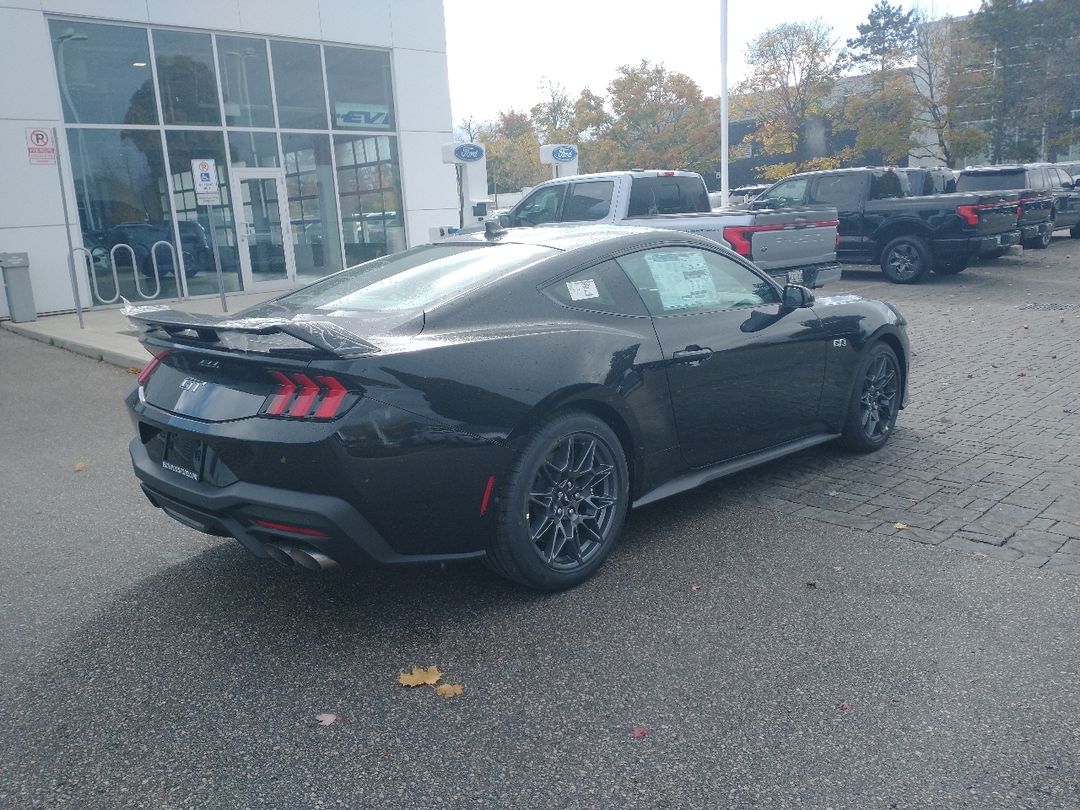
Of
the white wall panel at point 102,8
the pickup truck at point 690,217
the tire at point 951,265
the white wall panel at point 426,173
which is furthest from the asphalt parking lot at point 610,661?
the white wall panel at point 426,173

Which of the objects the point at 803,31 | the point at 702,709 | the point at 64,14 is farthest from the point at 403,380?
the point at 803,31

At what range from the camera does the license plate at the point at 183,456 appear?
375cm

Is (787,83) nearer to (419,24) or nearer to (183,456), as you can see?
(419,24)

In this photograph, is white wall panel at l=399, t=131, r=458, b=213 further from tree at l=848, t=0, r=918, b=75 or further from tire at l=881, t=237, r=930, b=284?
tree at l=848, t=0, r=918, b=75

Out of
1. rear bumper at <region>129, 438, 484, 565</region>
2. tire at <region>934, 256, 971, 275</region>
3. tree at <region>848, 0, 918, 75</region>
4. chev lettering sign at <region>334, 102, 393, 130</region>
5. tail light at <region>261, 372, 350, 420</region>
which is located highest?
tree at <region>848, 0, 918, 75</region>

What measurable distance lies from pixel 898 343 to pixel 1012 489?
130cm

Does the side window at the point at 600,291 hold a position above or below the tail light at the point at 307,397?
above

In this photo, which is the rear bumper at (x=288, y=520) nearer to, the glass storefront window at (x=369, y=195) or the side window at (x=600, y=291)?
the side window at (x=600, y=291)

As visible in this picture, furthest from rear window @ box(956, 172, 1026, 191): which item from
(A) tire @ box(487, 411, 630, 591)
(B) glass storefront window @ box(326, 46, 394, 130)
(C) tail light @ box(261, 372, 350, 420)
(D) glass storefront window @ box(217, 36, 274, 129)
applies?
(C) tail light @ box(261, 372, 350, 420)

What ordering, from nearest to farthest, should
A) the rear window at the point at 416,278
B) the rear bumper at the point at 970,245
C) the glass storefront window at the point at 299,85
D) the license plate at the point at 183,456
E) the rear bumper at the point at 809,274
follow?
the license plate at the point at 183,456
the rear window at the point at 416,278
the rear bumper at the point at 809,274
the rear bumper at the point at 970,245
the glass storefront window at the point at 299,85

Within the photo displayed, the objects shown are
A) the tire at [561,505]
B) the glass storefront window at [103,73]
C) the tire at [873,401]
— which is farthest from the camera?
the glass storefront window at [103,73]

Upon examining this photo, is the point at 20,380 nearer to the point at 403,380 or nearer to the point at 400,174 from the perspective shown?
the point at 403,380

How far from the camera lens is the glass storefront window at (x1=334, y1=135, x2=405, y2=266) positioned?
20.0 metres

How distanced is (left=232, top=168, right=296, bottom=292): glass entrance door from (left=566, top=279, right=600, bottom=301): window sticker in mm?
15351
